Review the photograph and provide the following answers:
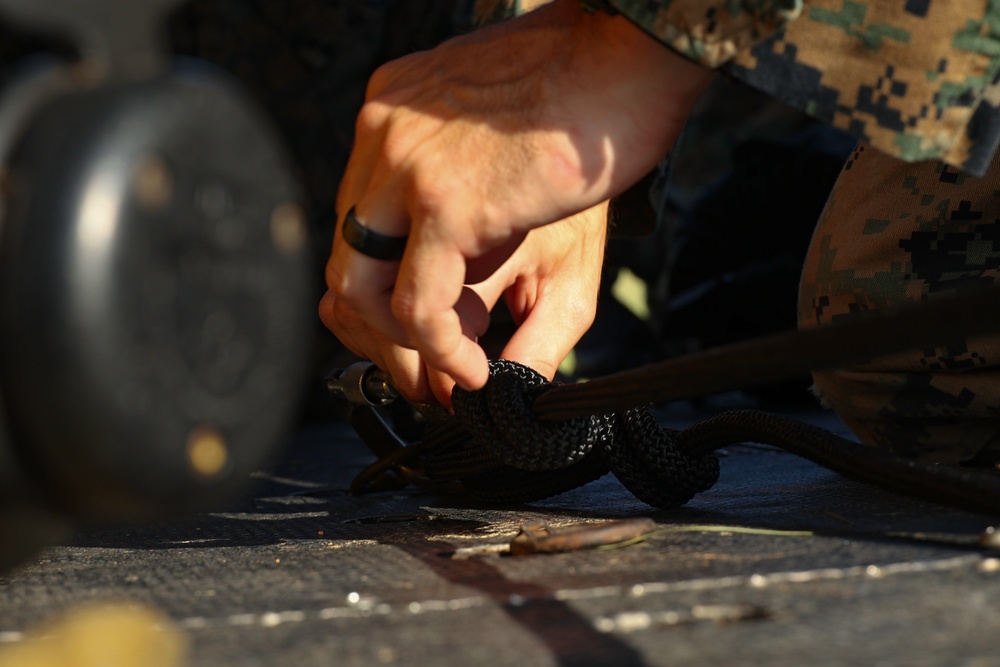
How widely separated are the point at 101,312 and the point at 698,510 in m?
0.55

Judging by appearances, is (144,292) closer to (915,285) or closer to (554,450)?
(554,450)

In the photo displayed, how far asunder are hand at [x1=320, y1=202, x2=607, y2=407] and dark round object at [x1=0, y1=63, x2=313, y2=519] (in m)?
0.48

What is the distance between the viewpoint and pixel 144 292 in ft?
1.15

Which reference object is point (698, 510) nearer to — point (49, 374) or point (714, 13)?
point (714, 13)

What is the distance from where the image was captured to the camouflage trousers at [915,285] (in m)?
0.95

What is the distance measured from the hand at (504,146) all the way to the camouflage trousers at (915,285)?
1.19ft

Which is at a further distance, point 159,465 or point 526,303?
point 526,303

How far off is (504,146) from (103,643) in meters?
0.39

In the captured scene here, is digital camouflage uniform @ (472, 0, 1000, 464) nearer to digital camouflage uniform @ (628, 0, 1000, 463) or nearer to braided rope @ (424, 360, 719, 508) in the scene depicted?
digital camouflage uniform @ (628, 0, 1000, 463)

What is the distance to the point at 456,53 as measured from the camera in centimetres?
78

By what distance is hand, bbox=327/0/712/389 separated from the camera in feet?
2.29

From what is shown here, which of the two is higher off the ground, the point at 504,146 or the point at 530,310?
the point at 504,146

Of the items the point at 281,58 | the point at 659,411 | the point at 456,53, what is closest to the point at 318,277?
the point at 281,58

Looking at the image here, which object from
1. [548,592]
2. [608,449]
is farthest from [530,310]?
[548,592]
